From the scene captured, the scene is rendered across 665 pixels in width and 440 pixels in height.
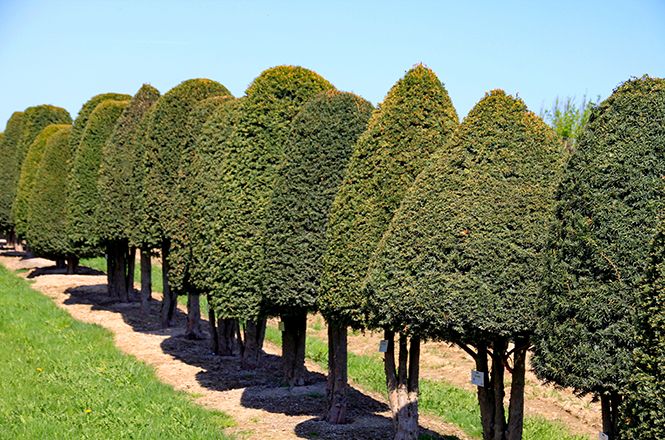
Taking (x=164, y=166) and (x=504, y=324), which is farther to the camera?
(x=164, y=166)

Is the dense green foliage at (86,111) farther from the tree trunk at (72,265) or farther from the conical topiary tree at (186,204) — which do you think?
the conical topiary tree at (186,204)

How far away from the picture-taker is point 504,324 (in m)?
7.90

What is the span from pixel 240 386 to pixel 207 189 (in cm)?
386

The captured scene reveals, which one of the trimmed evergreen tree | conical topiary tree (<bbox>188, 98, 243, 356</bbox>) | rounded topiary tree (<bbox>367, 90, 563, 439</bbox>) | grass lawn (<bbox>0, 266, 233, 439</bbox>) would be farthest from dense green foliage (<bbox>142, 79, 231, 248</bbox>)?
the trimmed evergreen tree

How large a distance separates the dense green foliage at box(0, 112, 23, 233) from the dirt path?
498 inches

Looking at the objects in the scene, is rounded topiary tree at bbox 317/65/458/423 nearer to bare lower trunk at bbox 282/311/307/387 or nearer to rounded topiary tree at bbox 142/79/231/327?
bare lower trunk at bbox 282/311/307/387

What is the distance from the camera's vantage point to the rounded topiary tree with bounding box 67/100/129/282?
25422mm

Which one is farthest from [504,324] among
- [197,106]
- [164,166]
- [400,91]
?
[164,166]


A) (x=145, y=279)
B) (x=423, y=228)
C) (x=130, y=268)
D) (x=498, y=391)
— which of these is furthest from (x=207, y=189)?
(x=130, y=268)

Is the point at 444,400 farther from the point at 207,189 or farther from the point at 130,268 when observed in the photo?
the point at 130,268

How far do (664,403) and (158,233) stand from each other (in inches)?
632


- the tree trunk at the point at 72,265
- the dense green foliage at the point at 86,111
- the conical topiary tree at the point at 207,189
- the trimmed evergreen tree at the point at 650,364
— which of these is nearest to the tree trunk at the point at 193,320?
the conical topiary tree at the point at 207,189

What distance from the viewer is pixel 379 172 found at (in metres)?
10.1

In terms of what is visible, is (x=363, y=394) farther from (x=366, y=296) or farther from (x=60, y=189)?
(x=60, y=189)
